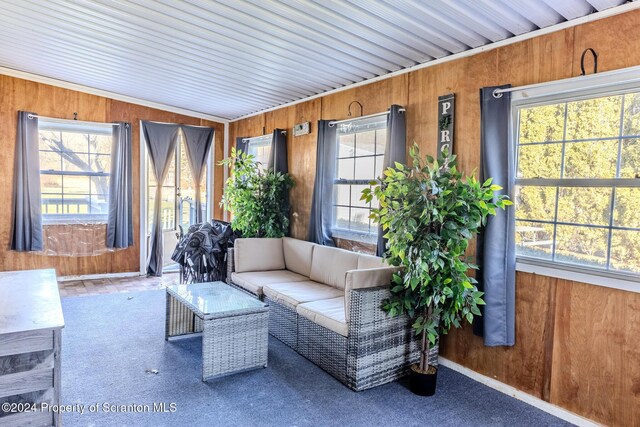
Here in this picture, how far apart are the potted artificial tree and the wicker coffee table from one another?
3.33ft

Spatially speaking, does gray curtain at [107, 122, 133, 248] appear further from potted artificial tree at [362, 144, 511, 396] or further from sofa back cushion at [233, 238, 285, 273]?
potted artificial tree at [362, 144, 511, 396]

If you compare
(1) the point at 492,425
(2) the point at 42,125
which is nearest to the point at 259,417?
Answer: (1) the point at 492,425

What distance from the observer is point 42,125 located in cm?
544

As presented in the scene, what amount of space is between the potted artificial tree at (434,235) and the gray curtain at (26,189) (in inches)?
192

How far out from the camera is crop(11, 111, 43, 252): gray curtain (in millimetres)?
5223

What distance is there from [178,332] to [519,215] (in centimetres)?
296

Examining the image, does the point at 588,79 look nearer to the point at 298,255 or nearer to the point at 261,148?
the point at 298,255

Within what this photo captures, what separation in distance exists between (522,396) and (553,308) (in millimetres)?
655

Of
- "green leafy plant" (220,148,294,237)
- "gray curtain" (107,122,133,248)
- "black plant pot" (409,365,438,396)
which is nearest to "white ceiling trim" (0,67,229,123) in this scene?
"gray curtain" (107,122,133,248)

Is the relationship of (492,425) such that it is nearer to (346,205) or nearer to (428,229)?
(428,229)

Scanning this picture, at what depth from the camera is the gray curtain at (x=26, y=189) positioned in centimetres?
522

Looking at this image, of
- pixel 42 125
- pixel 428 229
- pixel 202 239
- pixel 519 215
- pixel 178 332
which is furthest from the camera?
pixel 42 125

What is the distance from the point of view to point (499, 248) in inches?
108

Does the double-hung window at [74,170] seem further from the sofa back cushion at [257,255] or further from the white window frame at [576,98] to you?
the white window frame at [576,98]
